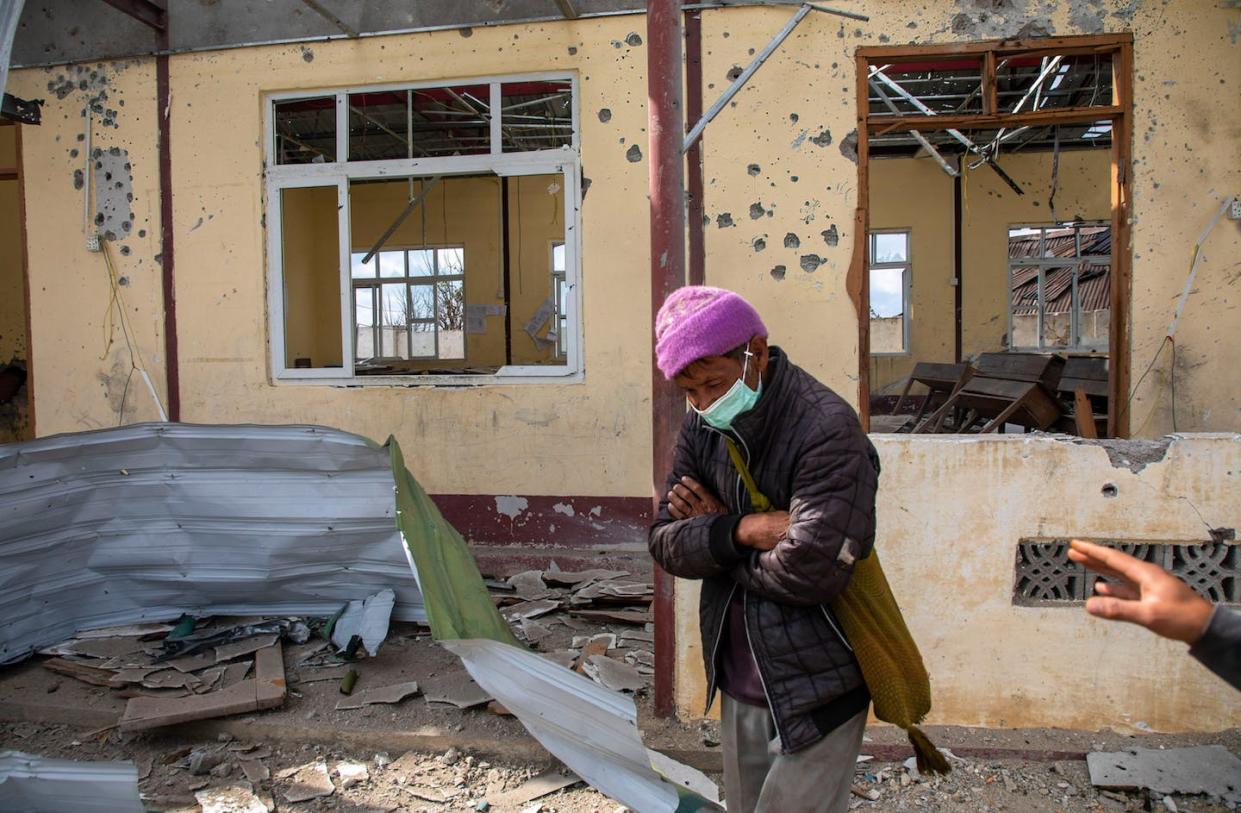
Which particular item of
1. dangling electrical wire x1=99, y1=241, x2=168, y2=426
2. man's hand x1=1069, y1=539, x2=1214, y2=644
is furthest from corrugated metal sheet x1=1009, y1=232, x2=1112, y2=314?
man's hand x1=1069, y1=539, x2=1214, y2=644

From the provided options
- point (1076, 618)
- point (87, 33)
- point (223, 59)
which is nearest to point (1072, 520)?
point (1076, 618)

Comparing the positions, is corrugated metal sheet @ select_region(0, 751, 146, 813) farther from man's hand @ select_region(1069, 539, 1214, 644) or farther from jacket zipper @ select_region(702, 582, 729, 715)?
man's hand @ select_region(1069, 539, 1214, 644)

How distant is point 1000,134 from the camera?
9828mm

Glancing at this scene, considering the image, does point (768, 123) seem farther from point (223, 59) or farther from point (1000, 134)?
point (1000, 134)

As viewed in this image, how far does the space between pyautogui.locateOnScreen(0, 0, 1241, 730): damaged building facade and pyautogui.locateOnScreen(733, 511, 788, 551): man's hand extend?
5.41 ft

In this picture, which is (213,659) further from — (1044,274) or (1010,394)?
(1044,274)

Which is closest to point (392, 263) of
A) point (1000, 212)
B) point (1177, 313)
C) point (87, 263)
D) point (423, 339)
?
point (423, 339)

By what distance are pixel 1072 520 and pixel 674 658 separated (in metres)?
1.62

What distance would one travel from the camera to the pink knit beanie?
1.63m

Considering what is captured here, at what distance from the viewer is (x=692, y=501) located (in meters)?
1.83

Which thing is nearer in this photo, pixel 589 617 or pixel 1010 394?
pixel 589 617

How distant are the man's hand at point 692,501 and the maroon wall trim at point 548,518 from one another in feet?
11.6

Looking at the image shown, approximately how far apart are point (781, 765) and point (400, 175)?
4.87 meters

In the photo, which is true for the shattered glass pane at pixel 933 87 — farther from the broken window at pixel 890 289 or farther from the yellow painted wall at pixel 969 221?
the broken window at pixel 890 289
